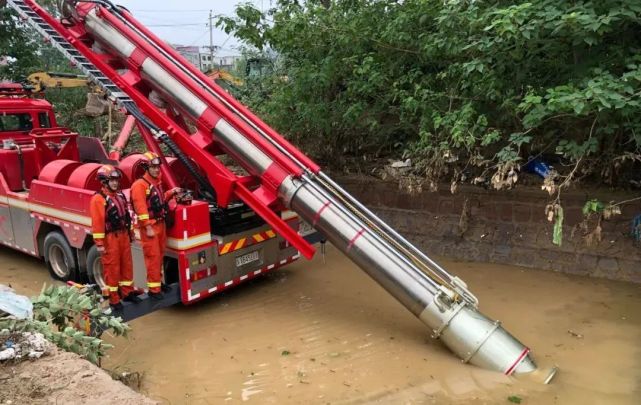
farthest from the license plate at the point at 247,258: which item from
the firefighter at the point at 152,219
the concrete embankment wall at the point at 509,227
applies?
the concrete embankment wall at the point at 509,227

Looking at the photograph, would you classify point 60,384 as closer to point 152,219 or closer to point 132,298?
point 132,298

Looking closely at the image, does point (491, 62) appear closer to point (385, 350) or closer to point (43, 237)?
point (385, 350)

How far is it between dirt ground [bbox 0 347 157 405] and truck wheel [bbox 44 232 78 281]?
13.0 ft

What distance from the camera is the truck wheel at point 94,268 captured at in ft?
21.1

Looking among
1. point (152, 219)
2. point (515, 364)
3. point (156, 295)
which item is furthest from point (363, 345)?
point (152, 219)

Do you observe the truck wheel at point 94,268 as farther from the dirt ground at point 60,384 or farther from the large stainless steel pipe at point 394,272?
the dirt ground at point 60,384

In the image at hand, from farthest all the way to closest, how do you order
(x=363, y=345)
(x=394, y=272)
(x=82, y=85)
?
1. (x=82, y=85)
2. (x=363, y=345)
3. (x=394, y=272)

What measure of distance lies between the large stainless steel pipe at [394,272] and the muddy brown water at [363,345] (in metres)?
0.19

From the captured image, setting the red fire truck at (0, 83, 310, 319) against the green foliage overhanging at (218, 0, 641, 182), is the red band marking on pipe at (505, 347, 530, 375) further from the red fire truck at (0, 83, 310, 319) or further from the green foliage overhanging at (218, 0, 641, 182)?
the red fire truck at (0, 83, 310, 319)

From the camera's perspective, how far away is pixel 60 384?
2867 mm

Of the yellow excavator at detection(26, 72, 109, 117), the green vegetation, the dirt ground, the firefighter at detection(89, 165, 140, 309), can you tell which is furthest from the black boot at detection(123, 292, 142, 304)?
the yellow excavator at detection(26, 72, 109, 117)

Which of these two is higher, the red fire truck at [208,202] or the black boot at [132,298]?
the red fire truck at [208,202]

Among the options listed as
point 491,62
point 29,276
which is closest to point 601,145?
point 491,62

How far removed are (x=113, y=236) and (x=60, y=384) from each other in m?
2.58
